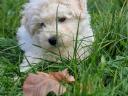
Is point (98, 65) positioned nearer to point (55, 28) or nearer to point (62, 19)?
point (55, 28)

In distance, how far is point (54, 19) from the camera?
5.85 meters

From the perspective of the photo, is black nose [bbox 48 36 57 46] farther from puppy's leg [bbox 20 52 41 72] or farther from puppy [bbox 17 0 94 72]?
puppy's leg [bbox 20 52 41 72]

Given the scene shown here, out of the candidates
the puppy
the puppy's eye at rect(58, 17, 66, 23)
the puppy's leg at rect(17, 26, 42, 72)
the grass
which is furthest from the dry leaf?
the puppy's eye at rect(58, 17, 66, 23)

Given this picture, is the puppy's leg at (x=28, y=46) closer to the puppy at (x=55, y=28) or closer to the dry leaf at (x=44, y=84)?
the puppy at (x=55, y=28)

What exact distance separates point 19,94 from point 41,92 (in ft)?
0.87

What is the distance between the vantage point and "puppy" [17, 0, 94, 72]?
570 cm

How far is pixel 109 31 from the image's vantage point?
5.80 m

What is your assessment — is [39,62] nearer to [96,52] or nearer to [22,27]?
[96,52]

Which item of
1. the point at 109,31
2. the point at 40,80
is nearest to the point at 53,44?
the point at 109,31

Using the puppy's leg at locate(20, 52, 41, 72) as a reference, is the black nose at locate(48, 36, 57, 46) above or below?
above

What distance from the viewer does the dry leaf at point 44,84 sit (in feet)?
14.9

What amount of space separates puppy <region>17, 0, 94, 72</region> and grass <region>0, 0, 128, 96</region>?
7.0 inches

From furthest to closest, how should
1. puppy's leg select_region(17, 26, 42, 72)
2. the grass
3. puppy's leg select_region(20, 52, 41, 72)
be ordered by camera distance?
puppy's leg select_region(17, 26, 42, 72)
puppy's leg select_region(20, 52, 41, 72)
the grass

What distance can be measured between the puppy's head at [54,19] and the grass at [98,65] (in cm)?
30
